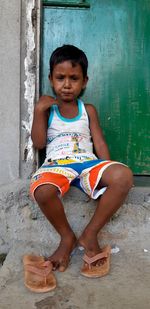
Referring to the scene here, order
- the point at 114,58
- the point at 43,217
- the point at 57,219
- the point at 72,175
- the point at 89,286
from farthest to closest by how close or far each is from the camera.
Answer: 1. the point at 114,58
2. the point at 43,217
3. the point at 72,175
4. the point at 57,219
5. the point at 89,286

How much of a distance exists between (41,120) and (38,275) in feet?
2.94

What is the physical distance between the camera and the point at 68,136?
2.50 meters

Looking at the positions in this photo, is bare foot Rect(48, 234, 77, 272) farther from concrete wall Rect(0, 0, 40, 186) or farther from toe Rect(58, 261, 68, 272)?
concrete wall Rect(0, 0, 40, 186)

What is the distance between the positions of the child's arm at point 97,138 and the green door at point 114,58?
0.90 ft

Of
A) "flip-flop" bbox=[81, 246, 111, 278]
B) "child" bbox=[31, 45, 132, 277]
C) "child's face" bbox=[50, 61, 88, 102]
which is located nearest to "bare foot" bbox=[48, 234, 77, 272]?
"child" bbox=[31, 45, 132, 277]

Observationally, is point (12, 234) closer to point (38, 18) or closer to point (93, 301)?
point (93, 301)

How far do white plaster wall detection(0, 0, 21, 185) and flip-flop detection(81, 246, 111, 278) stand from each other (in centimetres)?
82

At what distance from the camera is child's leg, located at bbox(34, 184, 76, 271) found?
2119mm

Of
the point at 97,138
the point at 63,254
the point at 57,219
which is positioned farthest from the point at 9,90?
the point at 63,254

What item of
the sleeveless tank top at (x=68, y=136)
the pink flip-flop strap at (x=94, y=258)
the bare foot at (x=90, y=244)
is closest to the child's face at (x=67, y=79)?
the sleeveless tank top at (x=68, y=136)

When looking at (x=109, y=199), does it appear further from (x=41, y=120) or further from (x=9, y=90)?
(x=9, y=90)

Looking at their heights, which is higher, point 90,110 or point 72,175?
point 90,110

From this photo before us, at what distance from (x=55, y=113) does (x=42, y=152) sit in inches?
13.1

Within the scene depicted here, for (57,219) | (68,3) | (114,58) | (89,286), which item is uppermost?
(68,3)
